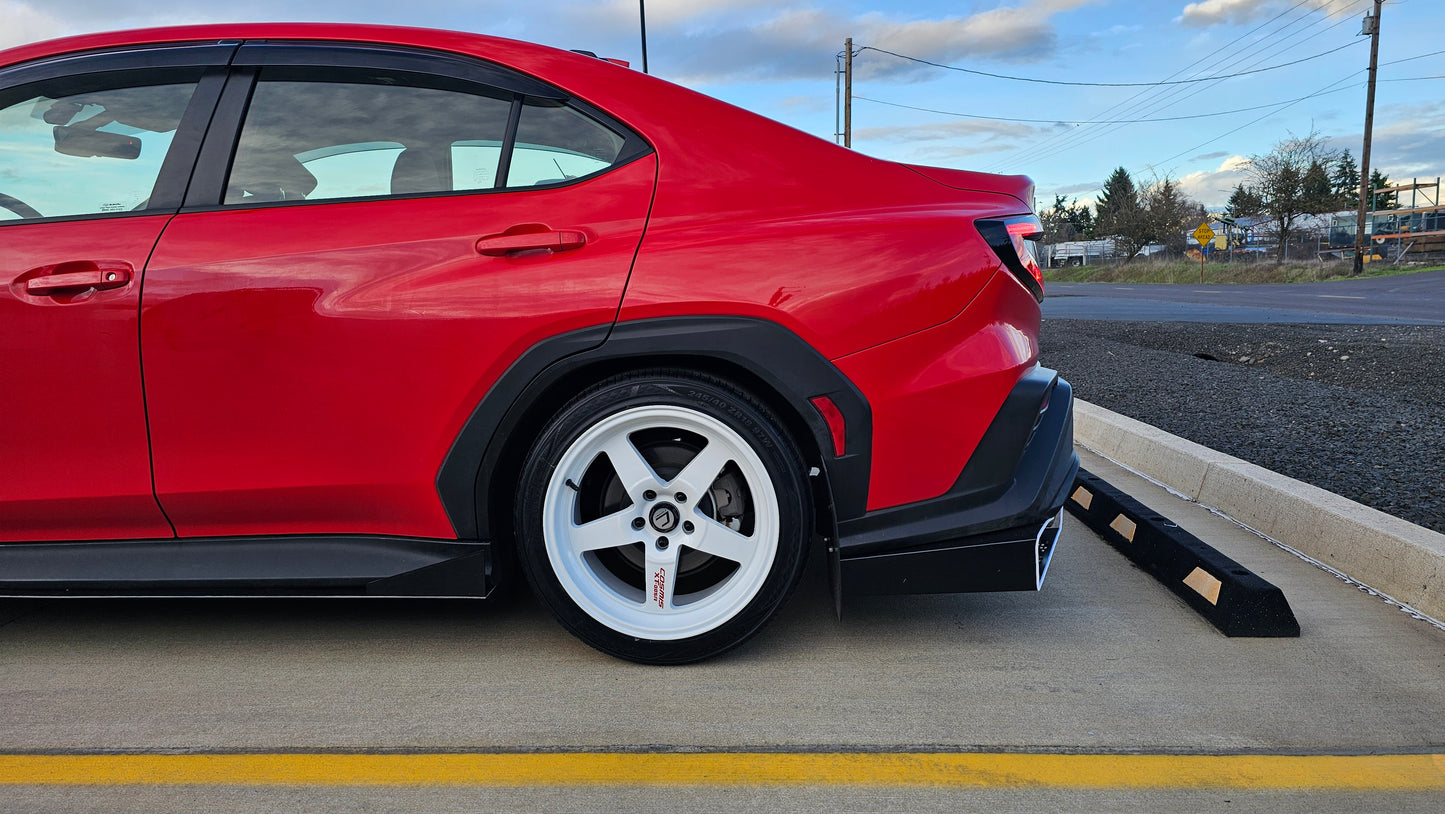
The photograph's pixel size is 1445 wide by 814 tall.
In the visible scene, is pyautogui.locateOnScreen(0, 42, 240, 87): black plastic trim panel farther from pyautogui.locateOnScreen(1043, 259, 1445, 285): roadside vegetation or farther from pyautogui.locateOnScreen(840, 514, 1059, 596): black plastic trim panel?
pyautogui.locateOnScreen(1043, 259, 1445, 285): roadside vegetation

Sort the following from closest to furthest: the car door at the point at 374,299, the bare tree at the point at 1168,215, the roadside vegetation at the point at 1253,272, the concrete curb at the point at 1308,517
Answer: the car door at the point at 374,299 < the concrete curb at the point at 1308,517 < the roadside vegetation at the point at 1253,272 < the bare tree at the point at 1168,215

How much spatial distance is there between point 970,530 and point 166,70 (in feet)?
8.35

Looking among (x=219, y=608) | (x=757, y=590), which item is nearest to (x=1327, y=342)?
(x=757, y=590)

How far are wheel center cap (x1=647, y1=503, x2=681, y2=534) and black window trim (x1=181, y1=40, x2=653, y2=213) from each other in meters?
0.88

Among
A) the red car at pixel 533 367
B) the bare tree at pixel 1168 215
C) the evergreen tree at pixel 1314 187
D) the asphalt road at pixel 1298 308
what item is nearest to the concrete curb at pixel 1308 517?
the red car at pixel 533 367

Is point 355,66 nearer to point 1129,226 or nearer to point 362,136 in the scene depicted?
point 362,136

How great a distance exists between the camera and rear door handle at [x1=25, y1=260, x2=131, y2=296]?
8.59 feet

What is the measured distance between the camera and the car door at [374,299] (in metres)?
2.58

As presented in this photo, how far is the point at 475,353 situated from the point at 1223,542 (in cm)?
285

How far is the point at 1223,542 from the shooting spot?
3807 mm

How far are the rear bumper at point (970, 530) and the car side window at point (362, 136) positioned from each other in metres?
1.38

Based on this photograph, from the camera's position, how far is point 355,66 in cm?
282

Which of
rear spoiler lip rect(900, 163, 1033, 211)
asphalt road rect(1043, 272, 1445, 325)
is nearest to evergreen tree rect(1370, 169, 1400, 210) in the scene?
asphalt road rect(1043, 272, 1445, 325)

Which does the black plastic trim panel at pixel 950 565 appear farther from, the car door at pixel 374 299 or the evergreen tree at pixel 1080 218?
the evergreen tree at pixel 1080 218
